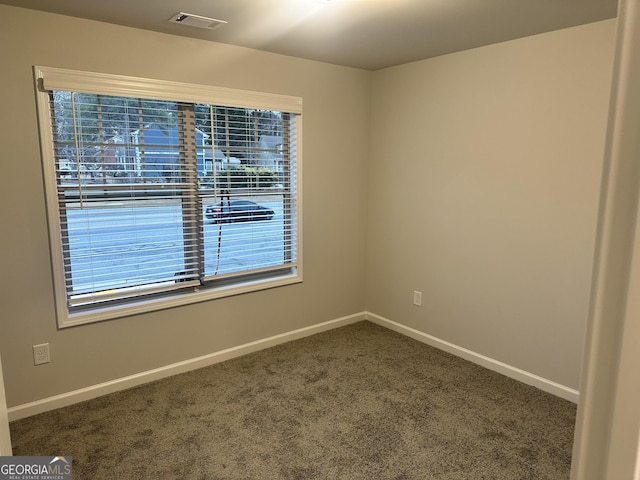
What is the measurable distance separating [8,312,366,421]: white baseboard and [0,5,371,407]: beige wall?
46mm

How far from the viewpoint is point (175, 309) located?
315 centimetres

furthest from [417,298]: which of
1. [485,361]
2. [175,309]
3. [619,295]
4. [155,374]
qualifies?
[619,295]

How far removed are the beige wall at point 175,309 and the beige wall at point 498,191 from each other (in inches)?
13.8

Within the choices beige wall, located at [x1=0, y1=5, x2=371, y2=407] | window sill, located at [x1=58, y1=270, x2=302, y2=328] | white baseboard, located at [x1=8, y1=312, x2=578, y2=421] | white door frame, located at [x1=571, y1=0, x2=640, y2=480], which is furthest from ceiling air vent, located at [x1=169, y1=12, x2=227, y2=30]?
white door frame, located at [x1=571, y1=0, x2=640, y2=480]

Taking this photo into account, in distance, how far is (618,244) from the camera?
45 centimetres

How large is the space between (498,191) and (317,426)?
2.01 m

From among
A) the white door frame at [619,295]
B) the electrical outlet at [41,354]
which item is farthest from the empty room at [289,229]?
the white door frame at [619,295]

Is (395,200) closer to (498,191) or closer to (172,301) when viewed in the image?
(498,191)

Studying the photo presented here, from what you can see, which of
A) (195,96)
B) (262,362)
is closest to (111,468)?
(262,362)

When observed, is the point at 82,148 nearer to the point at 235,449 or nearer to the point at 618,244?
the point at 235,449

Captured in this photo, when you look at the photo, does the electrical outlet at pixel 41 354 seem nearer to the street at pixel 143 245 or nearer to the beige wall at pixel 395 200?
the beige wall at pixel 395 200

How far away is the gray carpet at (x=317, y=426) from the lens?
222 centimetres

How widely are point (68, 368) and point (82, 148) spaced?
4.55 ft

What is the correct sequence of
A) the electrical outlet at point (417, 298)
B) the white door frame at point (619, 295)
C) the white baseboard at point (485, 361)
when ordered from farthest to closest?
the electrical outlet at point (417, 298), the white baseboard at point (485, 361), the white door frame at point (619, 295)
